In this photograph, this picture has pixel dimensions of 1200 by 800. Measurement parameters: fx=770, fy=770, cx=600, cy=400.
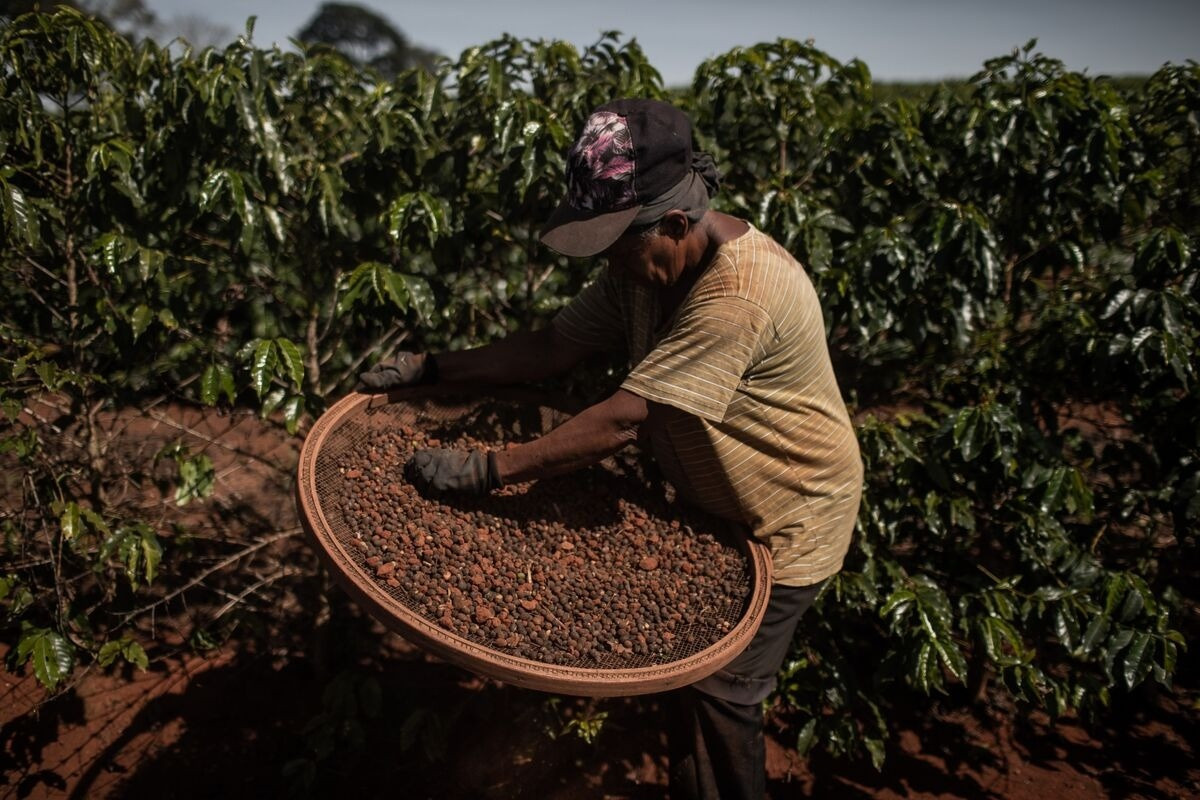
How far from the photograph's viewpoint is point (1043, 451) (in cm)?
229

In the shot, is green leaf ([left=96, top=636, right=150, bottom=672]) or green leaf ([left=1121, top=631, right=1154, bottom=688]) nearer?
green leaf ([left=1121, top=631, right=1154, bottom=688])

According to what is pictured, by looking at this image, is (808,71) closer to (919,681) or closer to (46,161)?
(919,681)

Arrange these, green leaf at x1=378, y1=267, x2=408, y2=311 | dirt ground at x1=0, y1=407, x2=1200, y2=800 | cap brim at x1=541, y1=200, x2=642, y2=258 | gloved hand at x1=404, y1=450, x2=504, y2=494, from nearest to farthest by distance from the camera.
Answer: cap brim at x1=541, y1=200, x2=642, y2=258 → gloved hand at x1=404, y1=450, x2=504, y2=494 → green leaf at x1=378, y1=267, x2=408, y2=311 → dirt ground at x1=0, y1=407, x2=1200, y2=800

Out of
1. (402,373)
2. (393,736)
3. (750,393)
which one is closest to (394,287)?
(402,373)

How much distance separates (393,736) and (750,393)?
1.82m

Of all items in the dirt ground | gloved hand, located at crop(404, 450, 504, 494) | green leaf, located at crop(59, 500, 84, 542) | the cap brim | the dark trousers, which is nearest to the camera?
the cap brim

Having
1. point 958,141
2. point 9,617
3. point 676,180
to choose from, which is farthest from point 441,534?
point 958,141

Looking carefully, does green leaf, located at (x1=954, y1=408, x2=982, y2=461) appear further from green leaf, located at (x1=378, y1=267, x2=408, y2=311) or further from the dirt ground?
green leaf, located at (x1=378, y1=267, x2=408, y2=311)

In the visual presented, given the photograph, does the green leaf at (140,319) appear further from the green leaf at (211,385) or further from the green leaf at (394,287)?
the green leaf at (394,287)

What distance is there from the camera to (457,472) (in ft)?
5.37

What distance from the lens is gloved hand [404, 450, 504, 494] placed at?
5.35 ft

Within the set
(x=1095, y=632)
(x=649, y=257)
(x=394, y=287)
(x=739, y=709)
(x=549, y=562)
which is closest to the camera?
(x=649, y=257)

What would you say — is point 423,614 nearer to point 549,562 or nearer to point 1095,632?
point 549,562

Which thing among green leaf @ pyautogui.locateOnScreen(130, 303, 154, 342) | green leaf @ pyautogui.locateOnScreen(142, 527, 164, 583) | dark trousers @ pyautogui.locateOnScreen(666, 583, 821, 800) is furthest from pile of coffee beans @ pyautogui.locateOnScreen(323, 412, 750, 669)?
green leaf @ pyautogui.locateOnScreen(142, 527, 164, 583)
